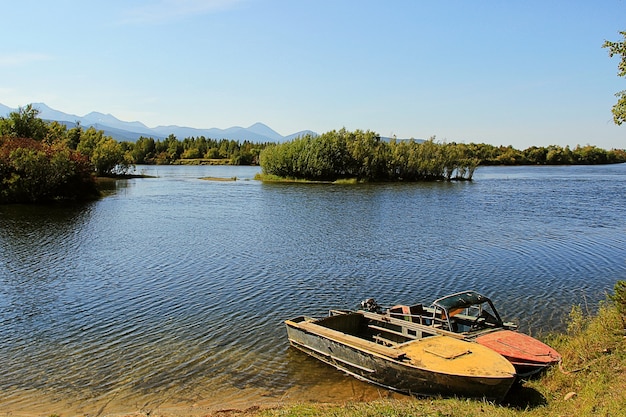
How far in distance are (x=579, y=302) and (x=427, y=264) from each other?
29.5ft

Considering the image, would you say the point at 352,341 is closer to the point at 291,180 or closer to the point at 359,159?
the point at 359,159

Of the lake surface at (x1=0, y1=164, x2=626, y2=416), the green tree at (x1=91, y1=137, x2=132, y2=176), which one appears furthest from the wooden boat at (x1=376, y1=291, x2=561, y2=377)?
the green tree at (x1=91, y1=137, x2=132, y2=176)

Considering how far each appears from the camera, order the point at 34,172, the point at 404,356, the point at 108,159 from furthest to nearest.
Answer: the point at 108,159, the point at 34,172, the point at 404,356

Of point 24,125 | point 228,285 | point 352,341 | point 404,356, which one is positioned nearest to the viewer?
point 404,356

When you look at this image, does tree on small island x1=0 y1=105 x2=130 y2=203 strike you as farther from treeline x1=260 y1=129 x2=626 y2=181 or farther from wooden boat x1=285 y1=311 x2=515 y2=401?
wooden boat x1=285 y1=311 x2=515 y2=401

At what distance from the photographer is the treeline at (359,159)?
109 metres

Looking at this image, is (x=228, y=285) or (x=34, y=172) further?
(x=34, y=172)

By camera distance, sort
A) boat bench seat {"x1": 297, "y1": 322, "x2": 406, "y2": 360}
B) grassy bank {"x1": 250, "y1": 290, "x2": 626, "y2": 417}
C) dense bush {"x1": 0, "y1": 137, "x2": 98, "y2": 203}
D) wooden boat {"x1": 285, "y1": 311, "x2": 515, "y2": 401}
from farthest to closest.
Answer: dense bush {"x1": 0, "y1": 137, "x2": 98, "y2": 203} → boat bench seat {"x1": 297, "y1": 322, "x2": 406, "y2": 360} → wooden boat {"x1": 285, "y1": 311, "x2": 515, "y2": 401} → grassy bank {"x1": 250, "y1": 290, "x2": 626, "y2": 417}

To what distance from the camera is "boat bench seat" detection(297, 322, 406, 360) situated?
44.6 ft

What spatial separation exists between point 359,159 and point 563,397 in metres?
98.9

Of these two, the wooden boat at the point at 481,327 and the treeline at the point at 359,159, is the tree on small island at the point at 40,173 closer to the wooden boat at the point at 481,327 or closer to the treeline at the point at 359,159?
the treeline at the point at 359,159

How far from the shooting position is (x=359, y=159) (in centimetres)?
10912

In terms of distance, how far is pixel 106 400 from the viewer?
13.2m

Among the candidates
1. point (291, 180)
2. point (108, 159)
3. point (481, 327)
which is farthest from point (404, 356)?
point (108, 159)
